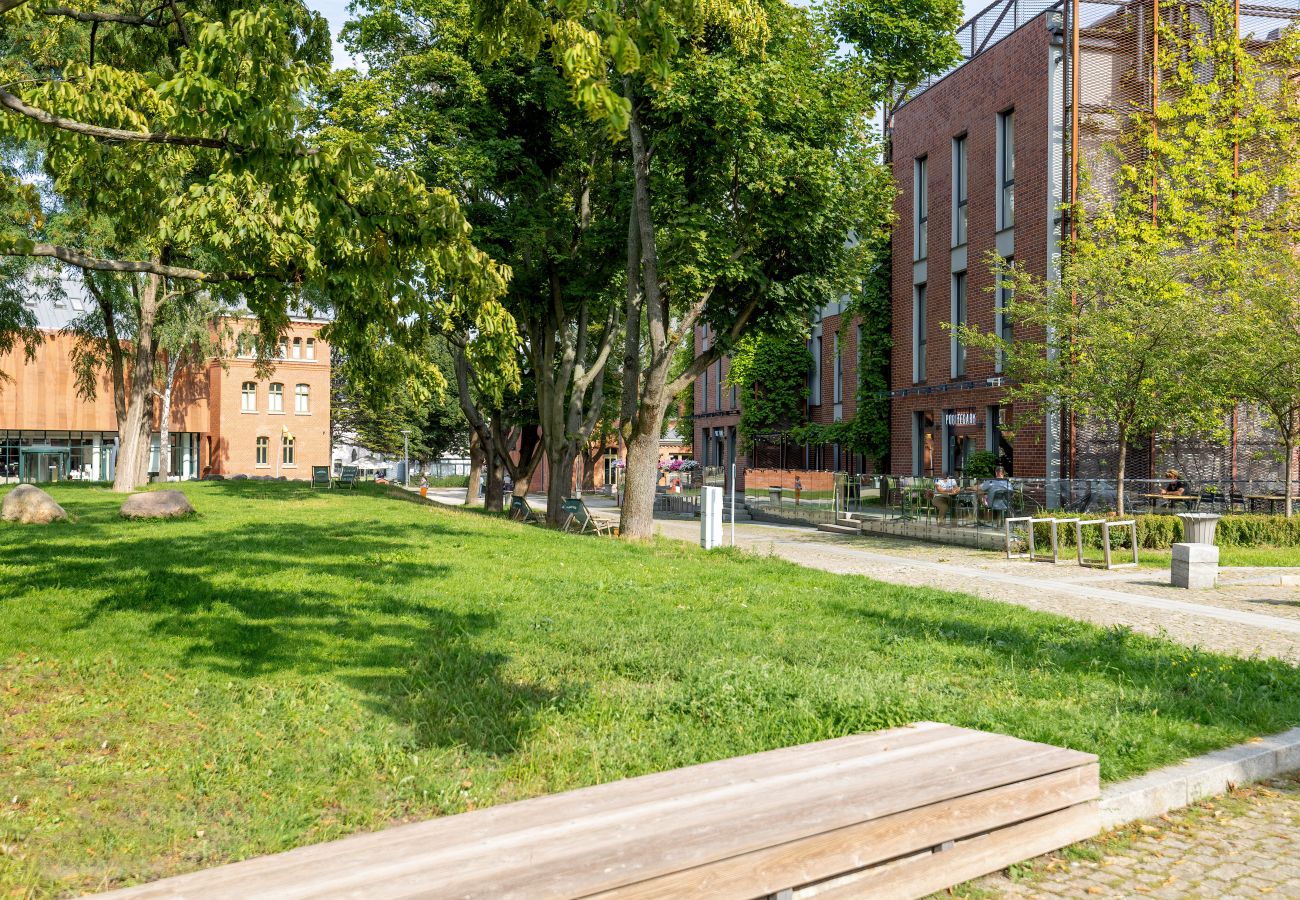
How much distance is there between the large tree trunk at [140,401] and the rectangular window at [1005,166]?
2256 centimetres

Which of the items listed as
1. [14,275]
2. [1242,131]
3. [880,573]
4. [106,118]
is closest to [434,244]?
[106,118]

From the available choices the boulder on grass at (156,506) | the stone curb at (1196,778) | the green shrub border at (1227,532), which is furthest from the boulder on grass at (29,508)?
the green shrub border at (1227,532)

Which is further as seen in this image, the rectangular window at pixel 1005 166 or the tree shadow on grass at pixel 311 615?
the rectangular window at pixel 1005 166

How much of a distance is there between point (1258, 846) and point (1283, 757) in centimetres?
142

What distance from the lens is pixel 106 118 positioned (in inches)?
339

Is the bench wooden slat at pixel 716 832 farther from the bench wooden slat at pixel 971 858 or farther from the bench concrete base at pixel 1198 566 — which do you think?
the bench concrete base at pixel 1198 566

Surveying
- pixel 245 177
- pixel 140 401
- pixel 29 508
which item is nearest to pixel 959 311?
pixel 140 401

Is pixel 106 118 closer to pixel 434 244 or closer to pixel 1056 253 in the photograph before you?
pixel 434 244

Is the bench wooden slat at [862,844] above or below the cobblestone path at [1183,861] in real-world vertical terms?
above

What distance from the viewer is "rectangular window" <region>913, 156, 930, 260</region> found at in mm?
32625

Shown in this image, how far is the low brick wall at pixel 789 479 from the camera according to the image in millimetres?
30812

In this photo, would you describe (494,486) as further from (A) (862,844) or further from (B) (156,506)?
(A) (862,844)

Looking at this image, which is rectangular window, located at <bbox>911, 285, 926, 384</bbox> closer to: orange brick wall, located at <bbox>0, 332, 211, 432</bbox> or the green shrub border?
the green shrub border

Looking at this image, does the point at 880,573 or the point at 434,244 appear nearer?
the point at 434,244
